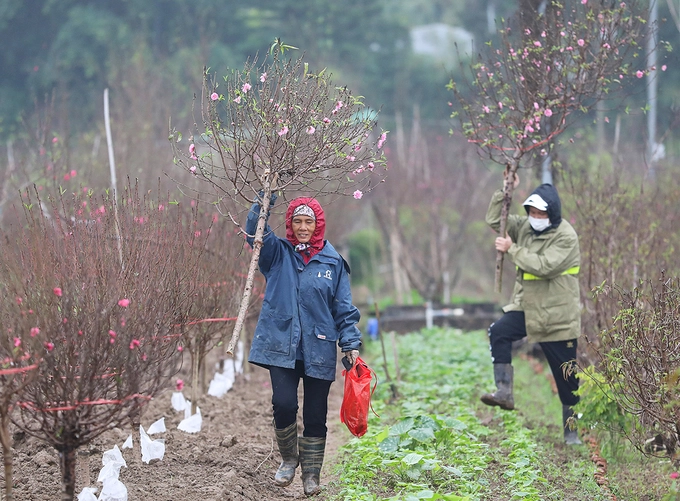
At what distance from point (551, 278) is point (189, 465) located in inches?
125

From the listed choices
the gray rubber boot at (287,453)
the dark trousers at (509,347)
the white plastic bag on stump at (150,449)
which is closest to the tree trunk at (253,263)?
the gray rubber boot at (287,453)

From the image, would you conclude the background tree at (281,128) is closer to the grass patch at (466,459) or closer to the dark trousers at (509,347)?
the grass patch at (466,459)

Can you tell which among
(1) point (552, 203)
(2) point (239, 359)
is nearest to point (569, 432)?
(1) point (552, 203)

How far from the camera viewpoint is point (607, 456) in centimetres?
702

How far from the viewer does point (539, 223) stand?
287 inches

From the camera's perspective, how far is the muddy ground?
212 inches

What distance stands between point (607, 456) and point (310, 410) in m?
2.65

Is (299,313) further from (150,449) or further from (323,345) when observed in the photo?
(150,449)

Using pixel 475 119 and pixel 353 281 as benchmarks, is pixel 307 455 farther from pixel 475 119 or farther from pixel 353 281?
pixel 353 281

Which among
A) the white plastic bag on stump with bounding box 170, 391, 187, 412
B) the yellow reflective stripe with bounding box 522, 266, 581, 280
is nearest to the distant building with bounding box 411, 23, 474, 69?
the yellow reflective stripe with bounding box 522, 266, 581, 280

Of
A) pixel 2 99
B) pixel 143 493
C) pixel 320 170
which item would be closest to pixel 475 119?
pixel 320 170

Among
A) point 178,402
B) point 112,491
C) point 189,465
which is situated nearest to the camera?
point 112,491

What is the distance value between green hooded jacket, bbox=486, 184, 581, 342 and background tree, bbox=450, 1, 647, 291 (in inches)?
10.5

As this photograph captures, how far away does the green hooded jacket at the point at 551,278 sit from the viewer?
711 centimetres
